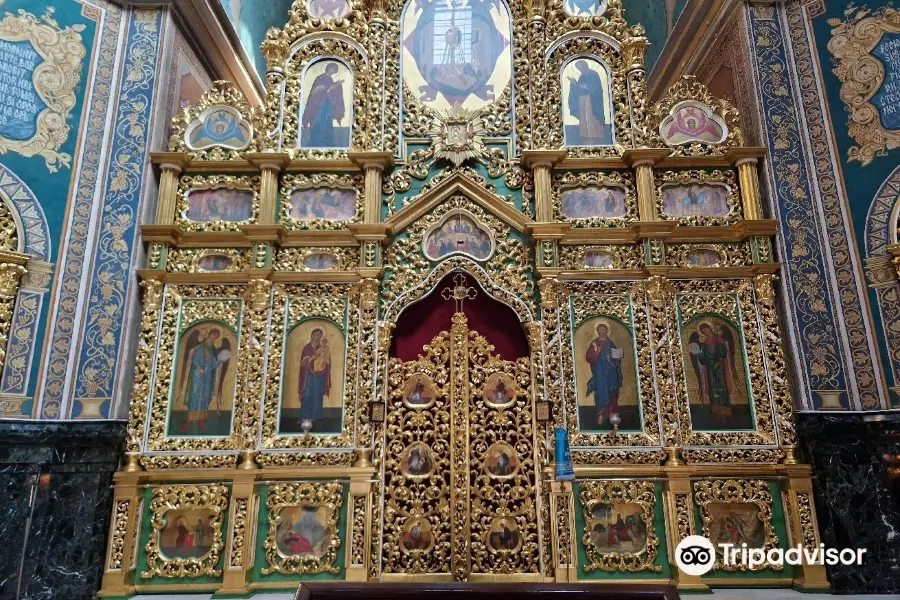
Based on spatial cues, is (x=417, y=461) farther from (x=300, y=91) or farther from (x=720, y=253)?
(x=300, y=91)

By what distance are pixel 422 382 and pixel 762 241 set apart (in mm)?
4508

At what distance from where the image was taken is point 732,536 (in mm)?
6586

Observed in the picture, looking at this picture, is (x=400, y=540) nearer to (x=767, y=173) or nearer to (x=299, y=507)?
(x=299, y=507)

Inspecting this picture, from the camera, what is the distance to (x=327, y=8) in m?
8.46

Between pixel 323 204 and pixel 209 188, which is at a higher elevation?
pixel 209 188

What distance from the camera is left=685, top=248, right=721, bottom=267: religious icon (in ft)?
24.3

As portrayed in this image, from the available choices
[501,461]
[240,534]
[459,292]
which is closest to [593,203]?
[459,292]

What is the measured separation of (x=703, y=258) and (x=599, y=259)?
129cm

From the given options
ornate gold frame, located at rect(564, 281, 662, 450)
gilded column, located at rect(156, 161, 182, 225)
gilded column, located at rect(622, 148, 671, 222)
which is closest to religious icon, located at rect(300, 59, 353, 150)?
gilded column, located at rect(156, 161, 182, 225)

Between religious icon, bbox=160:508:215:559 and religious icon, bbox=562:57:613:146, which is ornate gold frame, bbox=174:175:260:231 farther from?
religious icon, bbox=562:57:613:146

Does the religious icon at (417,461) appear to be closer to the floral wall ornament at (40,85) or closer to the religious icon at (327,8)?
the floral wall ornament at (40,85)

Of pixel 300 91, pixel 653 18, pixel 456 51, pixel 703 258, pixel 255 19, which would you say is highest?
pixel 653 18

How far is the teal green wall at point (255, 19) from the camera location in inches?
380

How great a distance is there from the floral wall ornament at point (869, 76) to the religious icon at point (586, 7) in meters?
3.06
